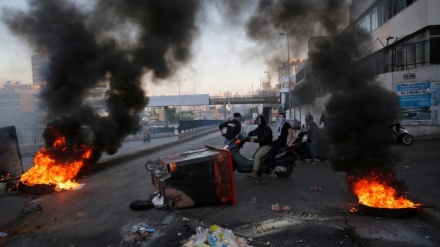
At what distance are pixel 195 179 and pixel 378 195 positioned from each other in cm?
278

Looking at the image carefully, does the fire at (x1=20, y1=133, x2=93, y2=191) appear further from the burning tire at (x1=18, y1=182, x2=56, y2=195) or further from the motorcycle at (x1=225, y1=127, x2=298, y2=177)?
the motorcycle at (x1=225, y1=127, x2=298, y2=177)

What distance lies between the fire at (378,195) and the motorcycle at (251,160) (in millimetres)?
2659

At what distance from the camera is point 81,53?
30.5 feet

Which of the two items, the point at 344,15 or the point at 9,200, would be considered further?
the point at 344,15

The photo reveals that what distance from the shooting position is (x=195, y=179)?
5.43 metres

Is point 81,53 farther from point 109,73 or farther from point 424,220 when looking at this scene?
point 424,220

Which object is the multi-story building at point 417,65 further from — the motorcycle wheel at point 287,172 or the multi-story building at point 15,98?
the multi-story building at point 15,98

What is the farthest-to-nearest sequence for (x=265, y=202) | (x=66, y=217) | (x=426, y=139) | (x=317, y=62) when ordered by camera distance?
1. (x=426, y=139)
2. (x=317, y=62)
3. (x=265, y=202)
4. (x=66, y=217)

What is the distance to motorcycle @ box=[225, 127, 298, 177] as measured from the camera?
781cm

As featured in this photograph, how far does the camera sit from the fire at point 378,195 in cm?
511

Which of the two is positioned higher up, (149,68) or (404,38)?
(404,38)

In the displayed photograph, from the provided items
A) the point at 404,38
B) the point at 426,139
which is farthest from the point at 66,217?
the point at 404,38

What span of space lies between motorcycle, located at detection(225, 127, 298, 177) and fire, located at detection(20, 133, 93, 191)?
358cm

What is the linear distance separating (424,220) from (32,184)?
6.99 meters
